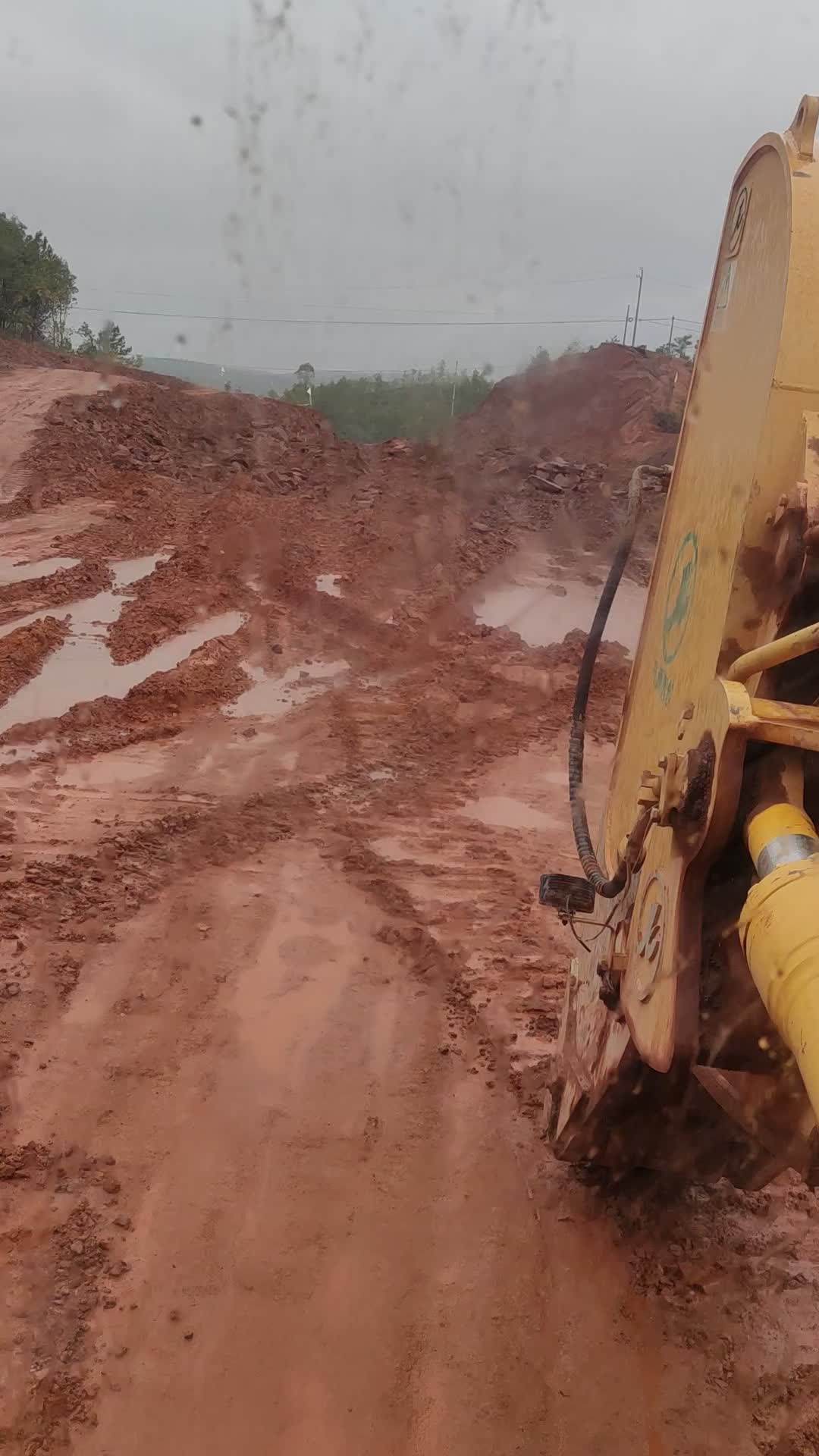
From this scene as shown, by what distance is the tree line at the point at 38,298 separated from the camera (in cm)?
2614

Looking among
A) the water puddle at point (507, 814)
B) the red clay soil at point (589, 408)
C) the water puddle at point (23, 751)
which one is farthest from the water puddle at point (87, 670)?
the red clay soil at point (589, 408)

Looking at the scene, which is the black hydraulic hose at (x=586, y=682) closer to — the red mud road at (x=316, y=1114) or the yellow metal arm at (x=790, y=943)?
the yellow metal arm at (x=790, y=943)

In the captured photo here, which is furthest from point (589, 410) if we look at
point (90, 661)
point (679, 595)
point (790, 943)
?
point (790, 943)

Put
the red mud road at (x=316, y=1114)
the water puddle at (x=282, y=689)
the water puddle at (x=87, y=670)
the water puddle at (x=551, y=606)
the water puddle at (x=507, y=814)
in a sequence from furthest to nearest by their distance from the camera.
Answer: the water puddle at (x=551, y=606)
the water puddle at (x=282, y=689)
the water puddle at (x=87, y=670)
the water puddle at (x=507, y=814)
the red mud road at (x=316, y=1114)

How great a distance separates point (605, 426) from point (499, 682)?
14.3m

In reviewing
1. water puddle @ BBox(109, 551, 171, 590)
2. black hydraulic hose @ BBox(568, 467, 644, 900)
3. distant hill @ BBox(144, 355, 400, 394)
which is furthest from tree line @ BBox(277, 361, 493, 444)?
black hydraulic hose @ BBox(568, 467, 644, 900)

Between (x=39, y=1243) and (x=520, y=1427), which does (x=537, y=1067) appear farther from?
(x=39, y=1243)

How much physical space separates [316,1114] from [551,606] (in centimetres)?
939

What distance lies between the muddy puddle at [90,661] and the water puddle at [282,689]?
2.48 feet

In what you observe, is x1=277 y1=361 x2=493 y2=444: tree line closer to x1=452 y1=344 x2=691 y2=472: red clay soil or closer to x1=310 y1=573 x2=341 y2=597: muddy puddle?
x1=452 y1=344 x2=691 y2=472: red clay soil

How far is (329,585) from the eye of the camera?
1145cm

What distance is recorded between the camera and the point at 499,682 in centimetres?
910

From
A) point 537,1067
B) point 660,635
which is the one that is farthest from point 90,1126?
point 660,635

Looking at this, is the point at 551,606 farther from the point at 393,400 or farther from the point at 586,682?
the point at 393,400
